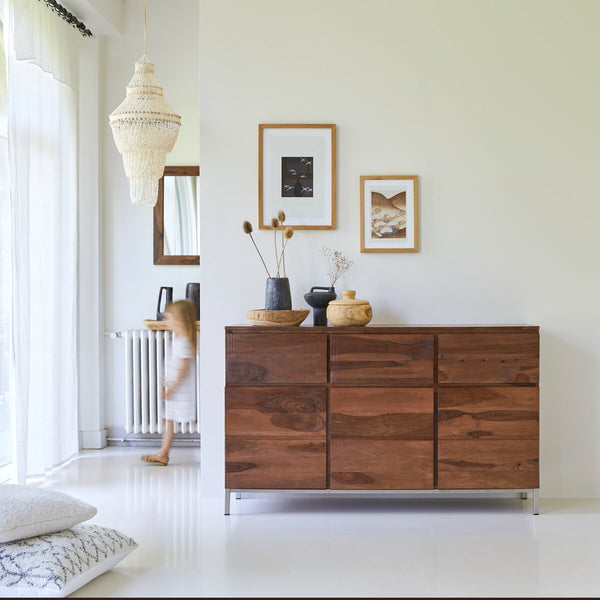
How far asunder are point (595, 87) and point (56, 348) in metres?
3.54

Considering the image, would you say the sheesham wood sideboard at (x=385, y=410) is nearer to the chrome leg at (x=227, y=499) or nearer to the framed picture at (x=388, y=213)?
the chrome leg at (x=227, y=499)

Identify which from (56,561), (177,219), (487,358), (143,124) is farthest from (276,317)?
(177,219)

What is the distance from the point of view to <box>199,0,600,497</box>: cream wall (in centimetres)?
416

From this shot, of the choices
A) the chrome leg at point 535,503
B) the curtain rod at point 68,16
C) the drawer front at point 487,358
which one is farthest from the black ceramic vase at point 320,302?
the curtain rod at point 68,16

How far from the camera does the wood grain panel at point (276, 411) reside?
3799 millimetres

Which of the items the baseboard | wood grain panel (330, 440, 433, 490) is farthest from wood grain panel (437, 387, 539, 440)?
the baseboard

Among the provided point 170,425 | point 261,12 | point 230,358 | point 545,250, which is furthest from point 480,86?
point 170,425

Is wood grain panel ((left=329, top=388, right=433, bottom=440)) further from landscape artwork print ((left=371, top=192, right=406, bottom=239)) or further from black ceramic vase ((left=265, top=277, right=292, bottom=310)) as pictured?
landscape artwork print ((left=371, top=192, right=406, bottom=239))

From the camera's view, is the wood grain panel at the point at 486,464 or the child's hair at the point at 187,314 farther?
the child's hair at the point at 187,314

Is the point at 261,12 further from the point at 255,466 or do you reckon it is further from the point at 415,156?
the point at 255,466

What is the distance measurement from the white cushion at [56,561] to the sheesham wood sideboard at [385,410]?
0.94 meters

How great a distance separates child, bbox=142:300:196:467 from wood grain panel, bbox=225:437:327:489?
117 centimetres

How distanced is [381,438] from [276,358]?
660 mm

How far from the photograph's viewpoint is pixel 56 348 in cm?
477
